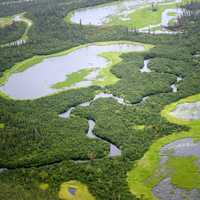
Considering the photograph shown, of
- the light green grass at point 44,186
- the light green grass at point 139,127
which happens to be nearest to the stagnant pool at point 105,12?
the light green grass at point 139,127

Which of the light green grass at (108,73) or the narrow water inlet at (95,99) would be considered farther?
the light green grass at (108,73)

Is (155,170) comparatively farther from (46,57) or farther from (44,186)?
(46,57)

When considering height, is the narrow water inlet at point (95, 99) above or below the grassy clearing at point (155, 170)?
above

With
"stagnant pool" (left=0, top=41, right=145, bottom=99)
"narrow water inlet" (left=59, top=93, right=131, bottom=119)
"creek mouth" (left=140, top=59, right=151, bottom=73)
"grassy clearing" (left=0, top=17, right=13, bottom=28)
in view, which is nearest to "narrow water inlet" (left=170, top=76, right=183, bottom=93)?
"creek mouth" (left=140, top=59, right=151, bottom=73)

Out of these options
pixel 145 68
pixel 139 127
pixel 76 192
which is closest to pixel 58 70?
pixel 145 68

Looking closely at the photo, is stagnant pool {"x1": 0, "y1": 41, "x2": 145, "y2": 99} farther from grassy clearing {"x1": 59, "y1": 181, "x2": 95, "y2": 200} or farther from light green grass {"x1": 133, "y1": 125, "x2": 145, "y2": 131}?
grassy clearing {"x1": 59, "y1": 181, "x2": 95, "y2": 200}

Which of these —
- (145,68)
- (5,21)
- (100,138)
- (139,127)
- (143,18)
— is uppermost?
(5,21)

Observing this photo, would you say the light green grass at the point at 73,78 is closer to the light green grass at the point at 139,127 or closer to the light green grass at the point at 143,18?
the light green grass at the point at 139,127
